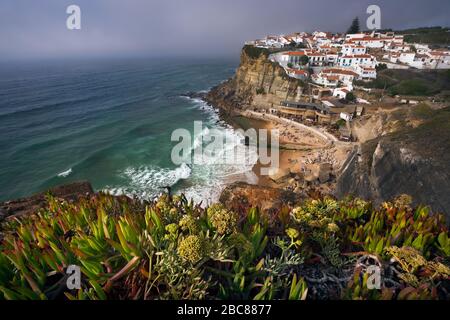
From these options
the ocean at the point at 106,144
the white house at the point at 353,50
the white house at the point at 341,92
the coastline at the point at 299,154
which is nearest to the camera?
the coastline at the point at 299,154

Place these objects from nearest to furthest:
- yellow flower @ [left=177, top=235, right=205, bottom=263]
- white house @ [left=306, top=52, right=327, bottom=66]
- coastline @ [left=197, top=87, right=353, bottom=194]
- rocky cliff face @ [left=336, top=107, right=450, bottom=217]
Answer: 1. yellow flower @ [left=177, top=235, right=205, bottom=263]
2. rocky cliff face @ [left=336, top=107, right=450, bottom=217]
3. coastline @ [left=197, top=87, right=353, bottom=194]
4. white house @ [left=306, top=52, right=327, bottom=66]

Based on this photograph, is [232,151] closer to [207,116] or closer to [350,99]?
[207,116]

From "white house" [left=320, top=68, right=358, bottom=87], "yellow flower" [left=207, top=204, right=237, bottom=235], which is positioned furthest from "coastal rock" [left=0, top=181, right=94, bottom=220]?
"white house" [left=320, top=68, right=358, bottom=87]

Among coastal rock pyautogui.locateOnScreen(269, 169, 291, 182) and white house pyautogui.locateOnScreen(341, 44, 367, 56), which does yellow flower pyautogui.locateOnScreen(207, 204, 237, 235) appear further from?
white house pyautogui.locateOnScreen(341, 44, 367, 56)

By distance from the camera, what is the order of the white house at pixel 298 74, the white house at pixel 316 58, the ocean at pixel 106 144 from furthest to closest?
the white house at pixel 316 58 → the white house at pixel 298 74 → the ocean at pixel 106 144

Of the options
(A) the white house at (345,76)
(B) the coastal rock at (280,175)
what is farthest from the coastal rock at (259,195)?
(A) the white house at (345,76)

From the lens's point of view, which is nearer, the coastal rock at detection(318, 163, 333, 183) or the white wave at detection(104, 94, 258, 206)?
the white wave at detection(104, 94, 258, 206)

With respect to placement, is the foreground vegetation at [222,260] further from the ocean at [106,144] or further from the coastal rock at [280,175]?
the coastal rock at [280,175]
